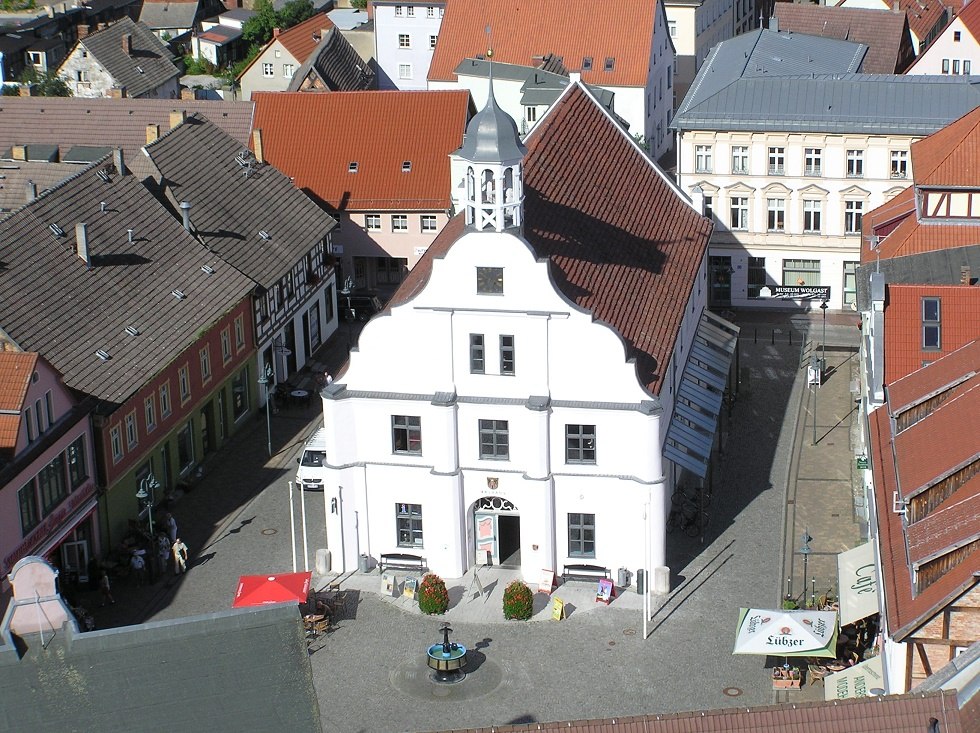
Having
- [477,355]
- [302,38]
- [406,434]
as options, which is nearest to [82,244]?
[406,434]

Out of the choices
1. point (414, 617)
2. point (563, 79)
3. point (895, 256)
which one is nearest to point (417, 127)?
point (563, 79)

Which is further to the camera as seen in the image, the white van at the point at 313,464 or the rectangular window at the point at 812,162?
the rectangular window at the point at 812,162

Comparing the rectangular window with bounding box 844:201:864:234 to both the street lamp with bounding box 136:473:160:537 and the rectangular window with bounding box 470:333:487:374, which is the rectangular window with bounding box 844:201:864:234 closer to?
the rectangular window with bounding box 470:333:487:374

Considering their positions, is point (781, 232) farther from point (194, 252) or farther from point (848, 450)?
point (194, 252)

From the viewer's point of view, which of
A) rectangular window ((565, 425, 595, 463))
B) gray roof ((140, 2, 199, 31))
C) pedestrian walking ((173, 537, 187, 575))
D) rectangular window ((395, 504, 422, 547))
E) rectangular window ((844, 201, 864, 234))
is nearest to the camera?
rectangular window ((565, 425, 595, 463))

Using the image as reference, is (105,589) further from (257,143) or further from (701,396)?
(257,143)

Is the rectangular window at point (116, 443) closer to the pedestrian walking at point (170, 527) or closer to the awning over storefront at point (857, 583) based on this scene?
the pedestrian walking at point (170, 527)

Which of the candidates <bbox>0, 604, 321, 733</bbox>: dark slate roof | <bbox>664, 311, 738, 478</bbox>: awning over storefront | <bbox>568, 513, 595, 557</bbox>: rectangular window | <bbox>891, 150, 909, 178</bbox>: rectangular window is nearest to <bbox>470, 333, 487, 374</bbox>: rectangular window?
<bbox>568, 513, 595, 557</bbox>: rectangular window

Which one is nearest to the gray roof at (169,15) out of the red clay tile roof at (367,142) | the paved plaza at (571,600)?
the red clay tile roof at (367,142)
